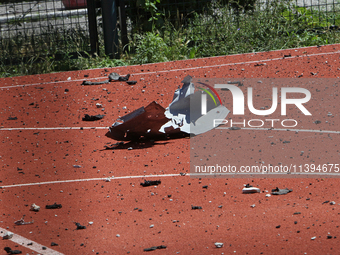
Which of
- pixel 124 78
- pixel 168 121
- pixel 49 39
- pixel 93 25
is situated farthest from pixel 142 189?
pixel 49 39

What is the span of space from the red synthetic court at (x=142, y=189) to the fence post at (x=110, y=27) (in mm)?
2046

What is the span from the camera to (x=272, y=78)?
7176 mm

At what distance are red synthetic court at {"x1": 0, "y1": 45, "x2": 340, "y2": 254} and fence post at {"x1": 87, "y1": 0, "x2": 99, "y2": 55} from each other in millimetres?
2109

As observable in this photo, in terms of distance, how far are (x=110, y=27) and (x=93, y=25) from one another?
0.36m

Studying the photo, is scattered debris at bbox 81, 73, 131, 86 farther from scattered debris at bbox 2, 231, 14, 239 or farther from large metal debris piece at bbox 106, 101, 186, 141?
scattered debris at bbox 2, 231, 14, 239

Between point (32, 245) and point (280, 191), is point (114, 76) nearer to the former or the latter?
point (280, 191)

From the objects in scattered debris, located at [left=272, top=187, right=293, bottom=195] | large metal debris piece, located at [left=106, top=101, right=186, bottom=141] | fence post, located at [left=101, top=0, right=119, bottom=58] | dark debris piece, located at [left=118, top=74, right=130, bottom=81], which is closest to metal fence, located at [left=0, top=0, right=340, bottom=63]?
fence post, located at [left=101, top=0, right=119, bottom=58]

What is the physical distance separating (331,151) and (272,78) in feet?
9.12

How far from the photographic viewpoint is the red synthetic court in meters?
3.10

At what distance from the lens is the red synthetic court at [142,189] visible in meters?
3.10

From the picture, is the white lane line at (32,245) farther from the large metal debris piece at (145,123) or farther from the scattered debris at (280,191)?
the large metal debris piece at (145,123)

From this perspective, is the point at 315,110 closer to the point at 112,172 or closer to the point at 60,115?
the point at 112,172

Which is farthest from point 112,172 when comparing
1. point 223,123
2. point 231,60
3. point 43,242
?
point 231,60

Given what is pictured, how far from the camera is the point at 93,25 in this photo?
29.7ft
